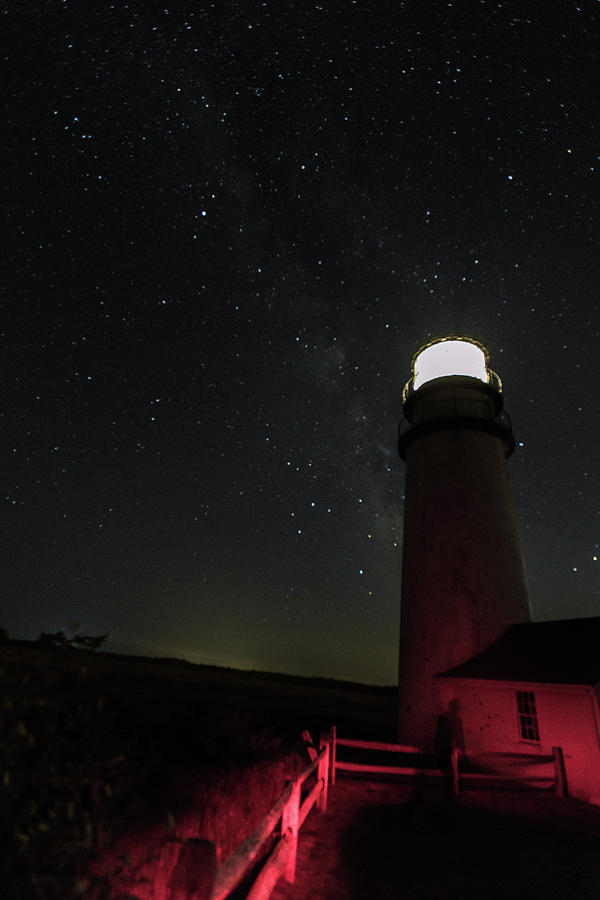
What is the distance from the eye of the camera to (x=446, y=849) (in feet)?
22.7

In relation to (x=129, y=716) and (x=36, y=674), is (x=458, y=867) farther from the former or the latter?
(x=129, y=716)

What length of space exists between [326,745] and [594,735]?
637cm

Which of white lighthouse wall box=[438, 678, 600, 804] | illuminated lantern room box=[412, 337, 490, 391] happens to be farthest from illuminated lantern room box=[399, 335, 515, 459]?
white lighthouse wall box=[438, 678, 600, 804]

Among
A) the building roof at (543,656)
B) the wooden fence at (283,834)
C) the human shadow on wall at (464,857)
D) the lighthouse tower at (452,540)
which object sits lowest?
the human shadow on wall at (464,857)

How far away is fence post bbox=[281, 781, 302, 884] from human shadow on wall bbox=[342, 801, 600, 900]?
0.73m

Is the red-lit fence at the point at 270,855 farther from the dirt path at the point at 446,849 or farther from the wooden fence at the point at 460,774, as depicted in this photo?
the wooden fence at the point at 460,774

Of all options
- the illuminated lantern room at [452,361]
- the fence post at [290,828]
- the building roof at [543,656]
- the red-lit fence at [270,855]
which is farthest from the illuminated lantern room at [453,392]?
the fence post at [290,828]

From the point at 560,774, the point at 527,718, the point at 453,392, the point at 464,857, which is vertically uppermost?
the point at 453,392

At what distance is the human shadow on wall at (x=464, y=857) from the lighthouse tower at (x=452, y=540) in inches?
229

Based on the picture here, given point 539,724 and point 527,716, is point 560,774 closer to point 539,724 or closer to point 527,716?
point 539,724

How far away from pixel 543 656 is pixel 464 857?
7.58m

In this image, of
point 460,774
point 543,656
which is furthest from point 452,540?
point 460,774

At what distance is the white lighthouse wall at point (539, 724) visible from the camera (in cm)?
1068

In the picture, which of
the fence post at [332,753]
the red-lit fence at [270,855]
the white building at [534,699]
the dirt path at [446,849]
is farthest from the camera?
the white building at [534,699]
